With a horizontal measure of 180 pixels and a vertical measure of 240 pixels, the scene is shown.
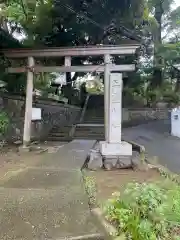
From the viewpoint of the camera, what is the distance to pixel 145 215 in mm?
2789

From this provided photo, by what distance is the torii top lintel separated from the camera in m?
8.07

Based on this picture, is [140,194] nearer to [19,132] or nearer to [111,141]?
[111,141]

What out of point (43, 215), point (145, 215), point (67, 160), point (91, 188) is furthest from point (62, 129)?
point (145, 215)

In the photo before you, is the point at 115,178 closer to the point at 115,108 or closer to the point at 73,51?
the point at 115,108

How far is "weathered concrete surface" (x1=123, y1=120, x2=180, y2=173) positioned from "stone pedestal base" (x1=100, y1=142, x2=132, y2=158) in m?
1.71

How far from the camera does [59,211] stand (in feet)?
10.8

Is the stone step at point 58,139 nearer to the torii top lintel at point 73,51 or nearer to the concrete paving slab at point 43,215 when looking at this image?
the torii top lintel at point 73,51

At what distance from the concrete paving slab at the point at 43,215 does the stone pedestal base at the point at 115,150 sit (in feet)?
7.61

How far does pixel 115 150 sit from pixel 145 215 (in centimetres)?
358

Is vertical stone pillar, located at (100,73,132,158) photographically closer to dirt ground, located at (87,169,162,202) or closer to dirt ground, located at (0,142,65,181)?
dirt ground, located at (87,169,162,202)

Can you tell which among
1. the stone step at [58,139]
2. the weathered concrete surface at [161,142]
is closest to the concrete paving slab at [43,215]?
the weathered concrete surface at [161,142]

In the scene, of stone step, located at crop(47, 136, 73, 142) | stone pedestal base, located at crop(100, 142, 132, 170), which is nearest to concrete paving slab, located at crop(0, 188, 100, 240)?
stone pedestal base, located at crop(100, 142, 132, 170)

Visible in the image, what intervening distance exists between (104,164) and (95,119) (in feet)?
37.7

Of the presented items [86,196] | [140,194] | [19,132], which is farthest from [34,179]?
[19,132]
